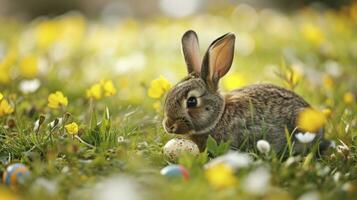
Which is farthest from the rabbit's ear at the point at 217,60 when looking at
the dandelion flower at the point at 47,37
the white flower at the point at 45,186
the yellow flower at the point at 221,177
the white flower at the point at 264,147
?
the dandelion flower at the point at 47,37

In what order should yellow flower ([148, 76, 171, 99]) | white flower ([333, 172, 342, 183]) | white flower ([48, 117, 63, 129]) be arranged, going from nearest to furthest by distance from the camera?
1. white flower ([333, 172, 342, 183])
2. white flower ([48, 117, 63, 129])
3. yellow flower ([148, 76, 171, 99])

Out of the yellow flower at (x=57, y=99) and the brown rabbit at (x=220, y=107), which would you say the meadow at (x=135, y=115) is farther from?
the brown rabbit at (x=220, y=107)

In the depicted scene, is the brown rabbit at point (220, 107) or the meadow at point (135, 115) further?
the brown rabbit at point (220, 107)

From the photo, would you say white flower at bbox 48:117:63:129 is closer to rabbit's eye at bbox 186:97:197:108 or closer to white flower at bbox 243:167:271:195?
rabbit's eye at bbox 186:97:197:108

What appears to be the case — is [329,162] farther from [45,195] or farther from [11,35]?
[11,35]

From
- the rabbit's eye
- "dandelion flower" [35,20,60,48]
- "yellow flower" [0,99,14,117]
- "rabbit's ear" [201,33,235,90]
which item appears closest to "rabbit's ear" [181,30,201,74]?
"rabbit's ear" [201,33,235,90]

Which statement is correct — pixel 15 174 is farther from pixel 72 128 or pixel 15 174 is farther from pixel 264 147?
pixel 264 147
